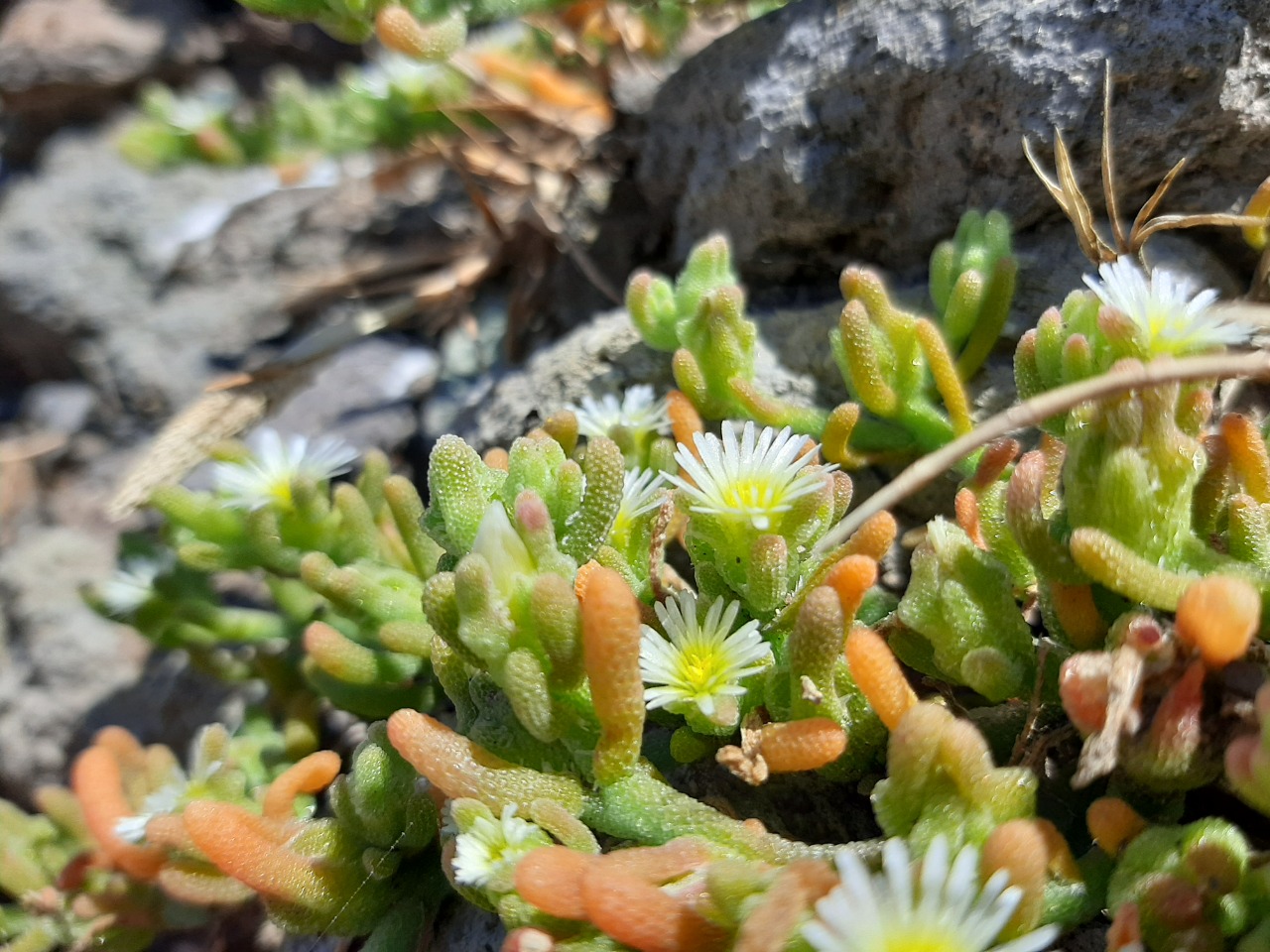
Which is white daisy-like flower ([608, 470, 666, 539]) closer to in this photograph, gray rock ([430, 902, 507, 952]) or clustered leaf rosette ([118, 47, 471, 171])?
gray rock ([430, 902, 507, 952])

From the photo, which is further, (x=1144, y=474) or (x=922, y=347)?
(x=922, y=347)

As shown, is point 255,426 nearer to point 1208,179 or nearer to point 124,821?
point 124,821

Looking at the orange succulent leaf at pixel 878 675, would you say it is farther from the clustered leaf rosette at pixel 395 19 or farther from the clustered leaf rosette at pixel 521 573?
the clustered leaf rosette at pixel 395 19

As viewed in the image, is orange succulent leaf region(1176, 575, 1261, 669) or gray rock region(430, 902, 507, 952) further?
gray rock region(430, 902, 507, 952)

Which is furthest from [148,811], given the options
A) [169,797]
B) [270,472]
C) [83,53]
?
[83,53]

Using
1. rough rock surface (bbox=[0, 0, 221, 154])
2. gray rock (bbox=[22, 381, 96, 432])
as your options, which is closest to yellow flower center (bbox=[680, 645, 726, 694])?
gray rock (bbox=[22, 381, 96, 432])

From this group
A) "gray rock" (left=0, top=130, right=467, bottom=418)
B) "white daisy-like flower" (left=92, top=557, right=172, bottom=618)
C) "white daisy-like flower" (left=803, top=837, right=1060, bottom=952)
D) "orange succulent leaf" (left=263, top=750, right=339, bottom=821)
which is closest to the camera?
"white daisy-like flower" (left=803, top=837, right=1060, bottom=952)

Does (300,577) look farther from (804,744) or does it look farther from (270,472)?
(804,744)
